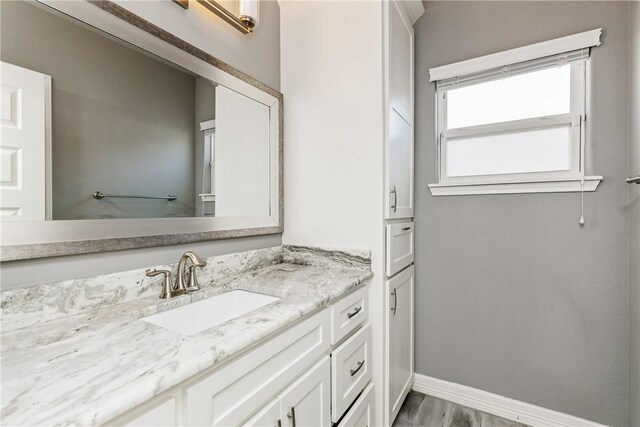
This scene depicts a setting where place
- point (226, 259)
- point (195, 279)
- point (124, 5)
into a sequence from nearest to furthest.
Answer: point (124, 5), point (195, 279), point (226, 259)

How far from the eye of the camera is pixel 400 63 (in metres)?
1.67

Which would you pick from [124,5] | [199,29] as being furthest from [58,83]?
[199,29]

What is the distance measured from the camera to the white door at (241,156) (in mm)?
1410

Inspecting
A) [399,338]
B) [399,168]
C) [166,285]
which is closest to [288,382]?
[166,285]

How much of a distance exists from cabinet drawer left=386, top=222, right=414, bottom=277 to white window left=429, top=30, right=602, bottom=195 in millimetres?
365

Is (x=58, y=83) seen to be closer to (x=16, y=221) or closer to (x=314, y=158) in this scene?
(x=16, y=221)

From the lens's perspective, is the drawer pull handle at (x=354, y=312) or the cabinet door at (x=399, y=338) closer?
the drawer pull handle at (x=354, y=312)

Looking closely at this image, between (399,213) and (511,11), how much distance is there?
1.35m

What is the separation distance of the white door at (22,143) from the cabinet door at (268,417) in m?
0.82

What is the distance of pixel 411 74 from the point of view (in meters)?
1.89

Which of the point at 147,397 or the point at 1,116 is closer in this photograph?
the point at 147,397

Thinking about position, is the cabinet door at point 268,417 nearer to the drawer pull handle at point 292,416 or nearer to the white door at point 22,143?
the drawer pull handle at point 292,416

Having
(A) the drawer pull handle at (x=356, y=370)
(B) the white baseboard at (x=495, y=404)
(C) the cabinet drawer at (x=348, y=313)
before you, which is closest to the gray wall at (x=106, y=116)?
(C) the cabinet drawer at (x=348, y=313)

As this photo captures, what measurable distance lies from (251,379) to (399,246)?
1.13 metres
